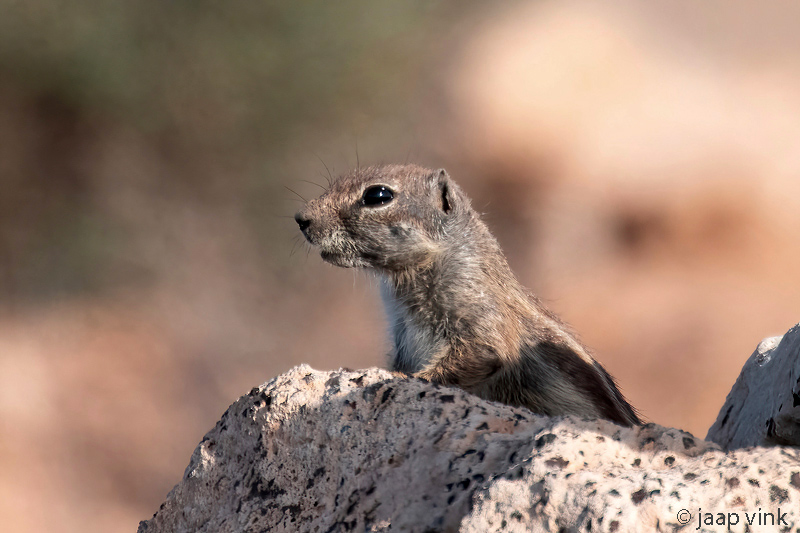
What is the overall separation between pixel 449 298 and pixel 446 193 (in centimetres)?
70

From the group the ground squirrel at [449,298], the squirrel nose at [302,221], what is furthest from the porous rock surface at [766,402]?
the squirrel nose at [302,221]

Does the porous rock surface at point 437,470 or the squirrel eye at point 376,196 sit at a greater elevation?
the squirrel eye at point 376,196

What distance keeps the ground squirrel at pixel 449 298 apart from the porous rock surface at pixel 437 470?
1.08m

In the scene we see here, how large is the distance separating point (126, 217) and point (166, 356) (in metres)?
1.99

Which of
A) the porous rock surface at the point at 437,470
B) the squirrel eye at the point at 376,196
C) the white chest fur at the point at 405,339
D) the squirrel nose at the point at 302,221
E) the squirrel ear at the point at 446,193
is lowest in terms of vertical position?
the porous rock surface at the point at 437,470

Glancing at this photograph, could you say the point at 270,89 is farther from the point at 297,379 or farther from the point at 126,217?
the point at 297,379

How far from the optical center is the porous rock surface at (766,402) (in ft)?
7.23

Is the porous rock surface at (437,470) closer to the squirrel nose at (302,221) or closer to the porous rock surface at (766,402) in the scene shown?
the porous rock surface at (766,402)

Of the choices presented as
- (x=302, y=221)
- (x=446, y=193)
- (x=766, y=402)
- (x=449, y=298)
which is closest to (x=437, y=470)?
(x=766, y=402)

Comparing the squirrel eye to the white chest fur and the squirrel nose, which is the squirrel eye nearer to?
the squirrel nose

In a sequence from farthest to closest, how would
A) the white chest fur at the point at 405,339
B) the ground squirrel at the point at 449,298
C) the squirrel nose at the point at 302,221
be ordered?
the squirrel nose at the point at 302,221
the white chest fur at the point at 405,339
the ground squirrel at the point at 449,298

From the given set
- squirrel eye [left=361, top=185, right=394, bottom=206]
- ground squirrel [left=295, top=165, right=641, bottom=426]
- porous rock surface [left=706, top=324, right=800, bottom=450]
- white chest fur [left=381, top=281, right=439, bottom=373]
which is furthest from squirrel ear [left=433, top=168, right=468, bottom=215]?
porous rock surface [left=706, top=324, right=800, bottom=450]

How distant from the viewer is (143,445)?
9727 millimetres

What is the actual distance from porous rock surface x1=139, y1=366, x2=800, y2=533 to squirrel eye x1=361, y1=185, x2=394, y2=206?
4.77ft
